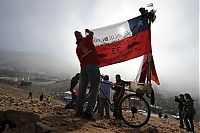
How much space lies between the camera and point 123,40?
9812 millimetres

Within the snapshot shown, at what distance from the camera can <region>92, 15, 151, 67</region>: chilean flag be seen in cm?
937

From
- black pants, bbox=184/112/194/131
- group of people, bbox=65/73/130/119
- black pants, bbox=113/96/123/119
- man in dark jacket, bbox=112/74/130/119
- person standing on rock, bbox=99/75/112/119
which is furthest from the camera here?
black pants, bbox=184/112/194/131

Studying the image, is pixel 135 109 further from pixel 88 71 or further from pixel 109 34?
pixel 109 34

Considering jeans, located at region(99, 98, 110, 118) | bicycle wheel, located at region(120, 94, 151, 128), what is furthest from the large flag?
jeans, located at region(99, 98, 110, 118)

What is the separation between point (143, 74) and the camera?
884 cm

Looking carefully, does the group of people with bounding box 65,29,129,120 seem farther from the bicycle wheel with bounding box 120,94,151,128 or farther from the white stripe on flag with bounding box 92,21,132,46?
the white stripe on flag with bounding box 92,21,132,46

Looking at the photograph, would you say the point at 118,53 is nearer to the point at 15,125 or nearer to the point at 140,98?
the point at 140,98

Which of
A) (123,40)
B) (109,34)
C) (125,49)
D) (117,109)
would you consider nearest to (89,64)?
(117,109)

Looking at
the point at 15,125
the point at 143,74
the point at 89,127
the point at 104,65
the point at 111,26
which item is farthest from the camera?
the point at 111,26

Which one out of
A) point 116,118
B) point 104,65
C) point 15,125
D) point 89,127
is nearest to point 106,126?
point 89,127

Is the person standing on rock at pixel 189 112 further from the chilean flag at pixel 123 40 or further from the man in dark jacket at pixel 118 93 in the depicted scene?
the man in dark jacket at pixel 118 93

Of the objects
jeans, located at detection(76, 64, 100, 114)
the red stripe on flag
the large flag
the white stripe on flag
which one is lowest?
jeans, located at detection(76, 64, 100, 114)

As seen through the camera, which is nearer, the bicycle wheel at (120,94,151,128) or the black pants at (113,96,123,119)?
the bicycle wheel at (120,94,151,128)

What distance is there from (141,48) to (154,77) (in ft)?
3.45
